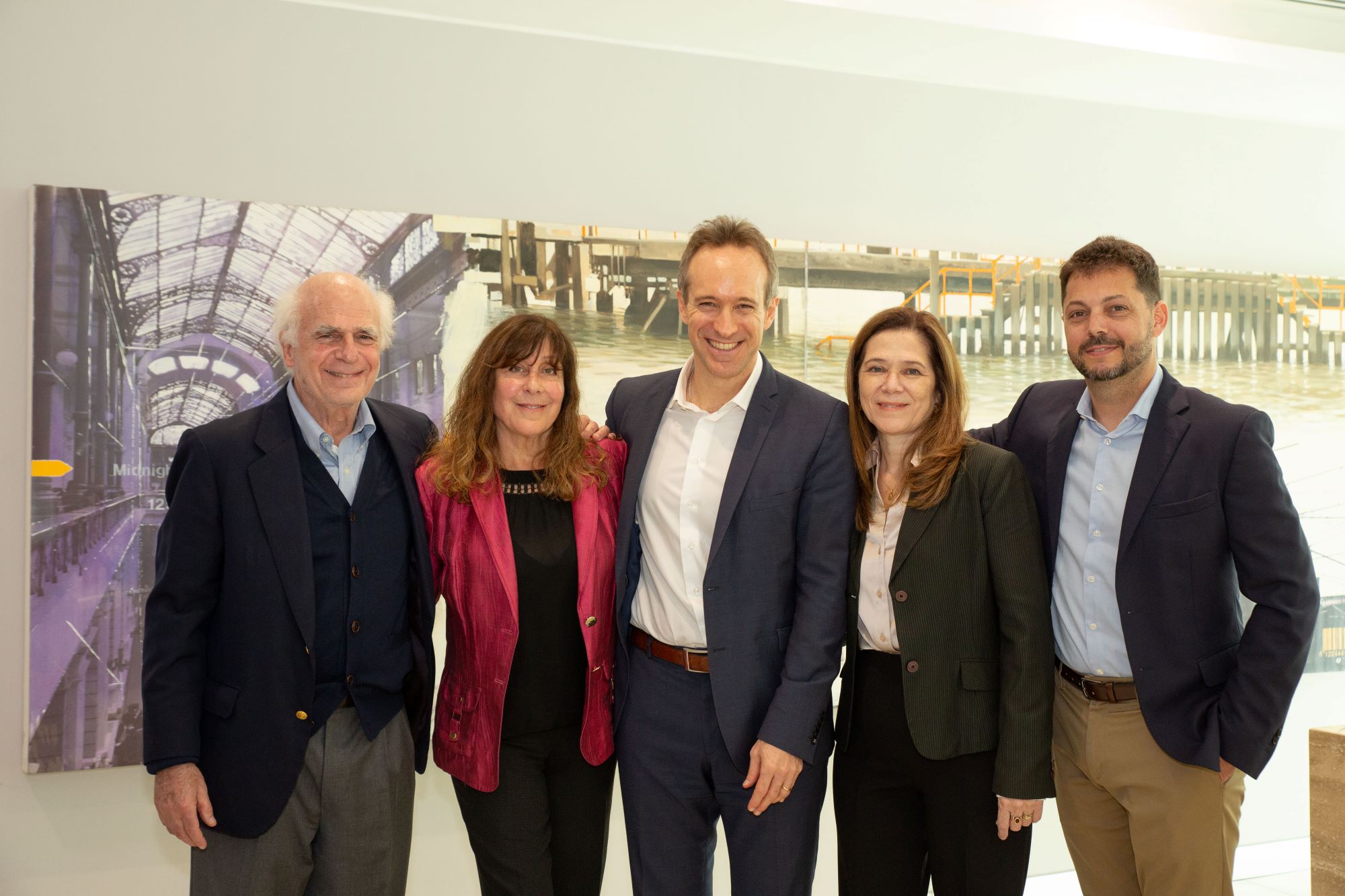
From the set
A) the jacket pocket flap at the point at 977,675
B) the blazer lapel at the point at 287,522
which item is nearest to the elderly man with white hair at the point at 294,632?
the blazer lapel at the point at 287,522

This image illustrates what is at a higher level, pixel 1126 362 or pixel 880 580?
pixel 1126 362

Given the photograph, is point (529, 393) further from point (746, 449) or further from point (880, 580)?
point (880, 580)

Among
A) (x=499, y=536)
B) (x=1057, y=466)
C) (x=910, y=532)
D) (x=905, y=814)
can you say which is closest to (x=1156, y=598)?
(x=1057, y=466)

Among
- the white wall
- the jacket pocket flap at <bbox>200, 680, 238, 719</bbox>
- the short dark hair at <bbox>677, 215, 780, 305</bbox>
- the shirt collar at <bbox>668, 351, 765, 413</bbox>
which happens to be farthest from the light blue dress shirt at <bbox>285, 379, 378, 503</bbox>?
the white wall

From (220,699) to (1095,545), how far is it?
205 centimetres

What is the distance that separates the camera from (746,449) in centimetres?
229

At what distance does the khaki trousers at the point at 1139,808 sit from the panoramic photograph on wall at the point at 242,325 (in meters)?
1.70

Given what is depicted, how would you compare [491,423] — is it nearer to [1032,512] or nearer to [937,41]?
[1032,512]

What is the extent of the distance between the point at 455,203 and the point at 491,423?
142 centimetres

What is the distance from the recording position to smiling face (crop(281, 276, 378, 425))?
2.18m

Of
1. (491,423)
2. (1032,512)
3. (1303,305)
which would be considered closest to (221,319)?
(491,423)

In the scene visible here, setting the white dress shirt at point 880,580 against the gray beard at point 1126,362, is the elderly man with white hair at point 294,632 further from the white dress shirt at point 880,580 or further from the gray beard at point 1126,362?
the gray beard at point 1126,362

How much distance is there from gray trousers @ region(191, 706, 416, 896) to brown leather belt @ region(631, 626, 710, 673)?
603mm

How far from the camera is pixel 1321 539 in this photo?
4.31 meters
